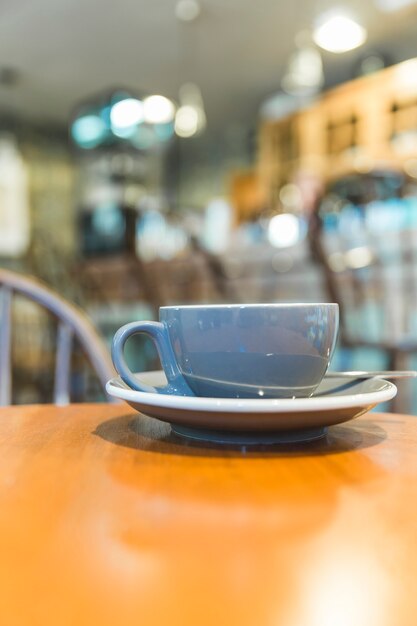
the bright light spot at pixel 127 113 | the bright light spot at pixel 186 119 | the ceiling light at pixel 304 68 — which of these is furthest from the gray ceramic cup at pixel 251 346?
the bright light spot at pixel 186 119

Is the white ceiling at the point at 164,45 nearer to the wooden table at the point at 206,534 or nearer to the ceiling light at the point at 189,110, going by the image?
the ceiling light at the point at 189,110

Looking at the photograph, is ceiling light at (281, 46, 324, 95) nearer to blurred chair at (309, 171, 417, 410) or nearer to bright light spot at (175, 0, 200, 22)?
bright light spot at (175, 0, 200, 22)

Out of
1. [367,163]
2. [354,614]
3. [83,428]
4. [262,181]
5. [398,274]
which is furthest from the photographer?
[262,181]

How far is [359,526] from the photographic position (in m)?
0.26

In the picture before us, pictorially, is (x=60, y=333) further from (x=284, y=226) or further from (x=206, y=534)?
(x=284, y=226)

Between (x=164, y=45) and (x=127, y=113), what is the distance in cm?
58

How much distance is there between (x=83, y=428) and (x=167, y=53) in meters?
4.88

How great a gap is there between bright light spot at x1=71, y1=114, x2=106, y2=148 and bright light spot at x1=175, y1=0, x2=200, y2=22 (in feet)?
3.99

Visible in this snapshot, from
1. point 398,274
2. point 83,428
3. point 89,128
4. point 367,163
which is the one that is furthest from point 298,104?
point 83,428

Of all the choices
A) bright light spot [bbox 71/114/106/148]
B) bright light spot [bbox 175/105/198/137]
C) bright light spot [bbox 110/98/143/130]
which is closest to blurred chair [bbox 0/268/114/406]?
bright light spot [bbox 110/98/143/130]

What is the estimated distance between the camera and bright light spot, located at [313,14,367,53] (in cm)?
404

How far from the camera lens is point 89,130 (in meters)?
5.30

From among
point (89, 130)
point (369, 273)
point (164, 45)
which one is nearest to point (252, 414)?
point (369, 273)

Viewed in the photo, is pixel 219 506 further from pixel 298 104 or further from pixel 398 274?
pixel 298 104
